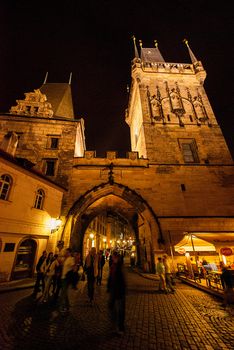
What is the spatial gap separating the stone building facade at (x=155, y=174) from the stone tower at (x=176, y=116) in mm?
89

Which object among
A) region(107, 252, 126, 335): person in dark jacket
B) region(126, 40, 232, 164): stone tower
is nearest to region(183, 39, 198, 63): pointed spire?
region(126, 40, 232, 164): stone tower

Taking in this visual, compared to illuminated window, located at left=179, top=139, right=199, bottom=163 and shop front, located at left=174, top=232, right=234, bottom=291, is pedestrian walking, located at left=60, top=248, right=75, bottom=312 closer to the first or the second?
shop front, located at left=174, top=232, right=234, bottom=291

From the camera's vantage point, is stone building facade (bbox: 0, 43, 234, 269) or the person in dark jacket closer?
the person in dark jacket

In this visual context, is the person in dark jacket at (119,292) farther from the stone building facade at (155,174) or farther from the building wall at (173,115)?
the building wall at (173,115)

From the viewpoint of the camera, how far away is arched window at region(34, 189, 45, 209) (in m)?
10.1

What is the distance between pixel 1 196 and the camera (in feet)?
26.9

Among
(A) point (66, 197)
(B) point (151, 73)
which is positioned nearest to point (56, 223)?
(A) point (66, 197)

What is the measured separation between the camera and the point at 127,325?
3.87 meters

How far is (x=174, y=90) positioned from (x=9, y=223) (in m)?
18.9

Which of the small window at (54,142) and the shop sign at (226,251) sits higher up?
the small window at (54,142)

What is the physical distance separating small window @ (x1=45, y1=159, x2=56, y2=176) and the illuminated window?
11.0 meters

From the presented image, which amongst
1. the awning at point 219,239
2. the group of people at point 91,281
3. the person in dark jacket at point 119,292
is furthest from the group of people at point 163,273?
the person in dark jacket at point 119,292

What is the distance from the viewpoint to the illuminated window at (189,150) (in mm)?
14199

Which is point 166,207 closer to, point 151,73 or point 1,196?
point 1,196
